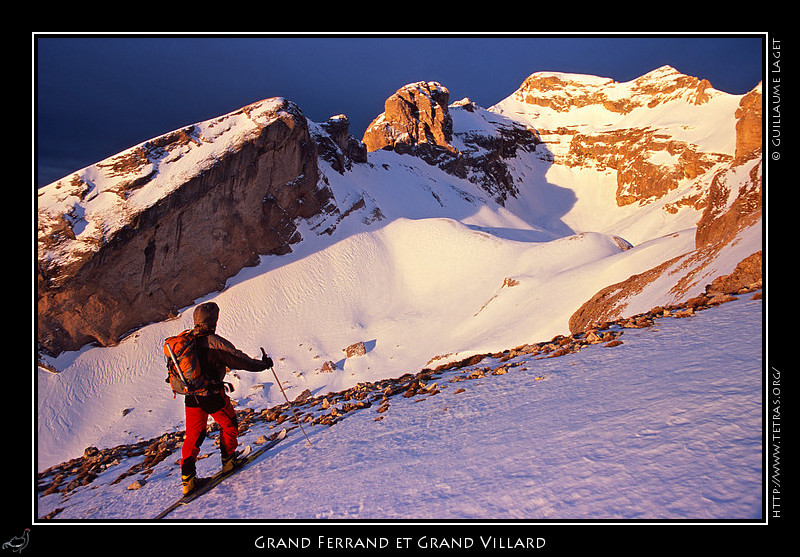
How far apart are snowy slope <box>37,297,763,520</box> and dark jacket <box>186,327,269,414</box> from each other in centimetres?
97

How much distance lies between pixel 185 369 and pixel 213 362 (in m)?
0.31

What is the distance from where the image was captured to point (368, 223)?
1849 inches

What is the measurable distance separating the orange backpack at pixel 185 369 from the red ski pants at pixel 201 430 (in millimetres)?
340

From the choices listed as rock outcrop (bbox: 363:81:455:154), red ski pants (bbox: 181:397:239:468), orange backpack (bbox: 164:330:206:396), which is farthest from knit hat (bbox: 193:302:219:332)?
rock outcrop (bbox: 363:81:455:154)

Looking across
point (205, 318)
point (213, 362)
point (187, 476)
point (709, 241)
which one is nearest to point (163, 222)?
point (205, 318)

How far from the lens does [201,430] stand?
194 inches

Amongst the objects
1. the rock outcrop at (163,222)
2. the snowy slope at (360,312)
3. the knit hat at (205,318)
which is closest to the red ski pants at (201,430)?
the knit hat at (205,318)

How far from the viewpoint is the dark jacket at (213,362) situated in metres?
4.80

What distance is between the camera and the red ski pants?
4.71 m

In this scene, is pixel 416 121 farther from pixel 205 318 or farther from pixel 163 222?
pixel 205 318

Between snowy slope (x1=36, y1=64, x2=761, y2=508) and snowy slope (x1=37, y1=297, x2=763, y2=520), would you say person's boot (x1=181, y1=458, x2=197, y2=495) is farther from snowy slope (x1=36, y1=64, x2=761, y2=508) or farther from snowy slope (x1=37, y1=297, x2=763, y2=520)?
snowy slope (x1=36, y1=64, x2=761, y2=508)

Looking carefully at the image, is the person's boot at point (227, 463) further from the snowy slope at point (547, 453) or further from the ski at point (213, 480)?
the snowy slope at point (547, 453)
